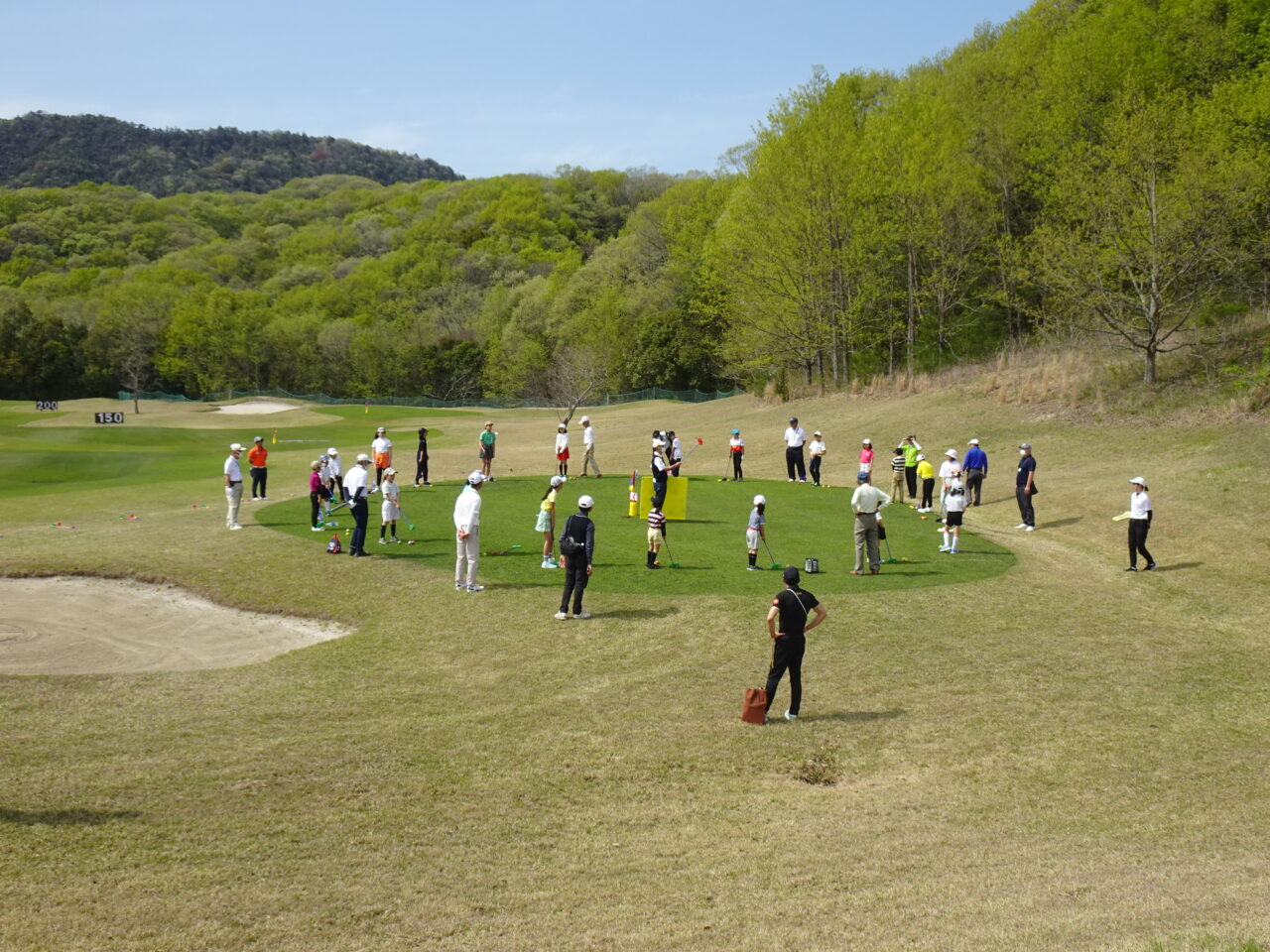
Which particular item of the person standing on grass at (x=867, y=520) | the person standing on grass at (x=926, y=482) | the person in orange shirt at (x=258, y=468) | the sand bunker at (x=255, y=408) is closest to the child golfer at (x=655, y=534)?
the person standing on grass at (x=867, y=520)

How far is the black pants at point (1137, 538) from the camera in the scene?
22.1m

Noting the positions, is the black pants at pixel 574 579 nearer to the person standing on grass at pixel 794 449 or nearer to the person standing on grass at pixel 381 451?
the person standing on grass at pixel 381 451

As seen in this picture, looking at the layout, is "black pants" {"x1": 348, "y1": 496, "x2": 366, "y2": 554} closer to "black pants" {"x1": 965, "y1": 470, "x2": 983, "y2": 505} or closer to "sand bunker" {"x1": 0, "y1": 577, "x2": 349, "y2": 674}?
"sand bunker" {"x1": 0, "y1": 577, "x2": 349, "y2": 674}

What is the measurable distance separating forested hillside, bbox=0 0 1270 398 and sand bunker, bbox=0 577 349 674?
3268 cm

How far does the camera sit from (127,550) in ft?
75.0

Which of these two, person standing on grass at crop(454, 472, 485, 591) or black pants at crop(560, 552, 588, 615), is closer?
black pants at crop(560, 552, 588, 615)

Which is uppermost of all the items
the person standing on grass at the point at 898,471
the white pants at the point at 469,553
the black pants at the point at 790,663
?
the person standing on grass at the point at 898,471

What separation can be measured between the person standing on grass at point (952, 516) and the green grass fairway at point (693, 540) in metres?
0.45

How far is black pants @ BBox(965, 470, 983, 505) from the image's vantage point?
96.1 ft

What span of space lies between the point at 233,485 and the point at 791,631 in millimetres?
16855

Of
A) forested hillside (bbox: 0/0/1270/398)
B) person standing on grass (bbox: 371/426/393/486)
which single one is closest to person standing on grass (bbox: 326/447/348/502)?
person standing on grass (bbox: 371/426/393/486)

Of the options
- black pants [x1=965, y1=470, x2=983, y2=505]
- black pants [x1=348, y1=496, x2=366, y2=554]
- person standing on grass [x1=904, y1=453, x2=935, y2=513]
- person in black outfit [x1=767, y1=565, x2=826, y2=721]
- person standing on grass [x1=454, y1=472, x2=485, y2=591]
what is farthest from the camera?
black pants [x1=965, y1=470, x2=983, y2=505]

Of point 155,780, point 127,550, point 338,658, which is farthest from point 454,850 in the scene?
point 127,550

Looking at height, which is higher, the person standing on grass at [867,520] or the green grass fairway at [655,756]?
the person standing on grass at [867,520]
